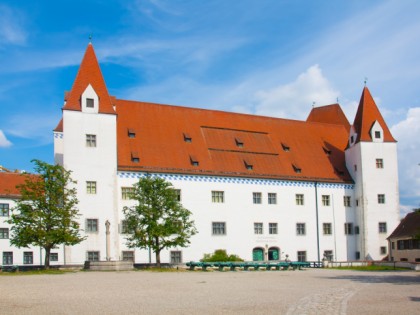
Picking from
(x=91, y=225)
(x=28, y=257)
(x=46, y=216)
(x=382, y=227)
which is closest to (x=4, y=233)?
(x=28, y=257)

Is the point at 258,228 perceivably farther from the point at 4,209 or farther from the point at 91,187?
the point at 4,209

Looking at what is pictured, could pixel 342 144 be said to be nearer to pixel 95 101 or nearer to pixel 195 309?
pixel 95 101

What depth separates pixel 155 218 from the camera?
122ft

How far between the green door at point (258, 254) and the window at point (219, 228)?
3215 millimetres

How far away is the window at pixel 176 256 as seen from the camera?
43.7m

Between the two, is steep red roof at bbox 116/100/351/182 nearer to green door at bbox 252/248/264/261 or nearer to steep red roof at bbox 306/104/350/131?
steep red roof at bbox 306/104/350/131

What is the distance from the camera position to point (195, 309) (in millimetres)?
14469

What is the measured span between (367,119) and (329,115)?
9802 millimetres

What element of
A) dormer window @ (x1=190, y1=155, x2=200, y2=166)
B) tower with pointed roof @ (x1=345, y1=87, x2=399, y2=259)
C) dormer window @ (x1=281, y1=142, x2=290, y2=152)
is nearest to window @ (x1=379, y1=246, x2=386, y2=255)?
tower with pointed roof @ (x1=345, y1=87, x2=399, y2=259)

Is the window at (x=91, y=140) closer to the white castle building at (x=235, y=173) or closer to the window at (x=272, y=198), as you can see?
the white castle building at (x=235, y=173)

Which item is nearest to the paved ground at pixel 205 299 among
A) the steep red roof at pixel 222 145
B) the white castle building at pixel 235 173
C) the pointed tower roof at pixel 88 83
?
the white castle building at pixel 235 173

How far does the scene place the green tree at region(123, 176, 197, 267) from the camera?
3700 cm

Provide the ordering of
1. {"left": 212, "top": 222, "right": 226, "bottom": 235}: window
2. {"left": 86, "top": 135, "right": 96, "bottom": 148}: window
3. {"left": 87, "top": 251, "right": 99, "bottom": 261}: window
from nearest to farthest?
{"left": 87, "top": 251, "right": 99, "bottom": 261}: window
{"left": 86, "top": 135, "right": 96, "bottom": 148}: window
{"left": 212, "top": 222, "right": 226, "bottom": 235}: window

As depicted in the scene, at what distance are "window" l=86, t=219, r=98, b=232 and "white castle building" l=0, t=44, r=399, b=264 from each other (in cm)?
8
